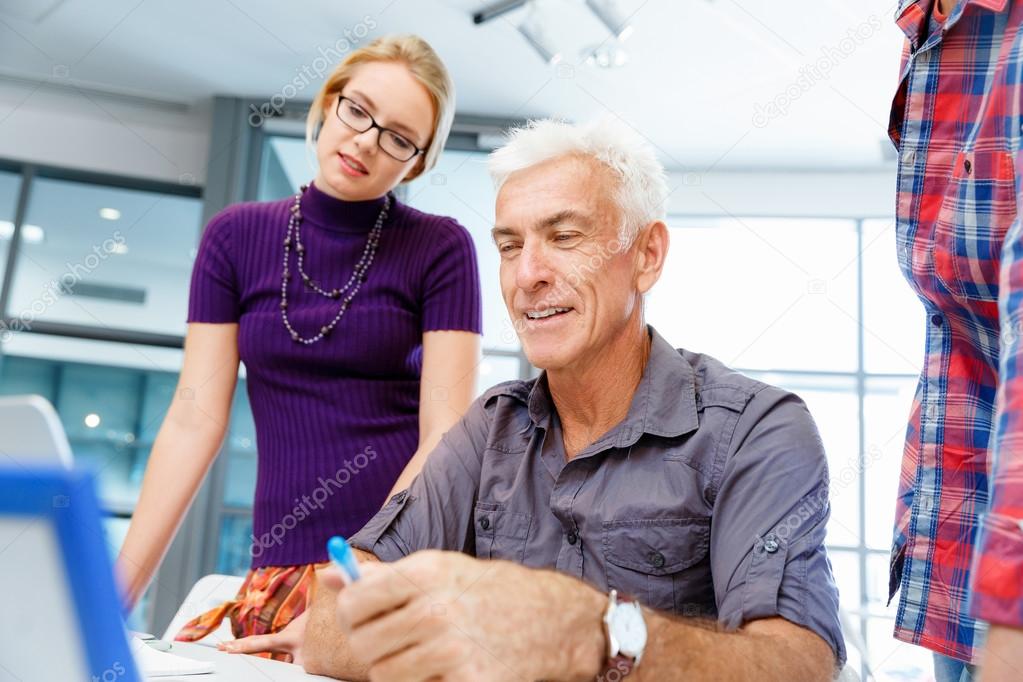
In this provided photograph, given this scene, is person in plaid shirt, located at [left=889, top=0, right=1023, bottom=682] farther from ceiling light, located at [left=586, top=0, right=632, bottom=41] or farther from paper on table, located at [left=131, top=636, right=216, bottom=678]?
ceiling light, located at [left=586, top=0, right=632, bottom=41]

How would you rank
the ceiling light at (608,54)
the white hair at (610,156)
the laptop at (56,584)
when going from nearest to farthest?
the laptop at (56,584), the white hair at (610,156), the ceiling light at (608,54)

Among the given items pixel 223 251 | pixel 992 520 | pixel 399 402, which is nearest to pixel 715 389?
pixel 399 402

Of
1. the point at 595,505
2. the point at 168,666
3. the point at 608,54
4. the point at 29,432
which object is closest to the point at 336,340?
the point at 595,505

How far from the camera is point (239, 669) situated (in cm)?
107

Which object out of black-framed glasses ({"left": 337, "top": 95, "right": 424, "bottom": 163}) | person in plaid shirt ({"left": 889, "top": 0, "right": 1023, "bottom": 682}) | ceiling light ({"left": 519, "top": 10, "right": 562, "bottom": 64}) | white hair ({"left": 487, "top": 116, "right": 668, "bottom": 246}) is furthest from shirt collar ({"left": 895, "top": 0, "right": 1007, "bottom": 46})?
ceiling light ({"left": 519, "top": 10, "right": 562, "bottom": 64})

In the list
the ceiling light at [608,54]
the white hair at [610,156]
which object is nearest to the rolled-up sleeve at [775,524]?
the white hair at [610,156]

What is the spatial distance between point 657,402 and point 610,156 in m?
0.41

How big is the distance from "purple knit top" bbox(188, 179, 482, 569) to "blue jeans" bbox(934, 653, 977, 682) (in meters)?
0.90

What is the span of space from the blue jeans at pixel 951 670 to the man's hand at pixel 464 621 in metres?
0.57

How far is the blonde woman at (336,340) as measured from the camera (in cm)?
159

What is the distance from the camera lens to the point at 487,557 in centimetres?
132

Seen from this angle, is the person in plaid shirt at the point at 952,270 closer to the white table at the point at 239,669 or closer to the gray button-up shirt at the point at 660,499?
the gray button-up shirt at the point at 660,499

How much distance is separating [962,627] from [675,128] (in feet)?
15.8

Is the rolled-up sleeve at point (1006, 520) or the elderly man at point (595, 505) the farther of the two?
the elderly man at point (595, 505)
